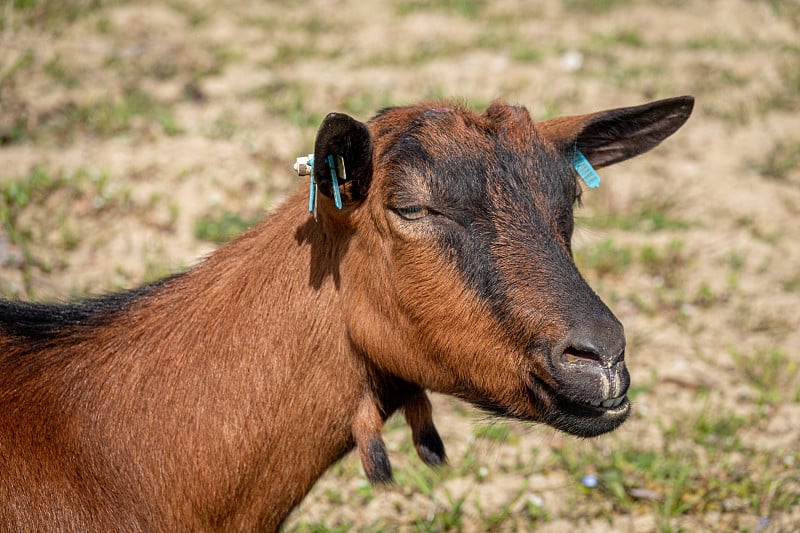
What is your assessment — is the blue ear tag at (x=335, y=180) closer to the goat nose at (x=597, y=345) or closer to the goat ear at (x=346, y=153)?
the goat ear at (x=346, y=153)

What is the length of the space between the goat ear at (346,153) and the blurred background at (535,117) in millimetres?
1312

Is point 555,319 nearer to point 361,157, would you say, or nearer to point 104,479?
point 361,157

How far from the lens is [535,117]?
8.62 meters

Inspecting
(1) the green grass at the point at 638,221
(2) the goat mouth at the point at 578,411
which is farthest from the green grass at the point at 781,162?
(2) the goat mouth at the point at 578,411

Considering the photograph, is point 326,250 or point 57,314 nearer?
point 326,250

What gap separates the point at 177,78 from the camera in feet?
28.3

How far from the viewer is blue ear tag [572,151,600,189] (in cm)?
390

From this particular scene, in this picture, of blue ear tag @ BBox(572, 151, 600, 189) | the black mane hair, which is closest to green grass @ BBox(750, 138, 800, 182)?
blue ear tag @ BBox(572, 151, 600, 189)

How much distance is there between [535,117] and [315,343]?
5607 mm

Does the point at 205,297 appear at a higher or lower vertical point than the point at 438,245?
lower

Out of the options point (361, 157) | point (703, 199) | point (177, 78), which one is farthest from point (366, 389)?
point (177, 78)

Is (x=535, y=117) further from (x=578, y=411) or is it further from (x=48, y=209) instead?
(x=578, y=411)

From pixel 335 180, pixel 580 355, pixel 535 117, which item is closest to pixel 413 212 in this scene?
pixel 335 180

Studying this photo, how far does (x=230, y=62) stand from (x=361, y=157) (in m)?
6.16
